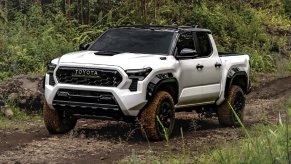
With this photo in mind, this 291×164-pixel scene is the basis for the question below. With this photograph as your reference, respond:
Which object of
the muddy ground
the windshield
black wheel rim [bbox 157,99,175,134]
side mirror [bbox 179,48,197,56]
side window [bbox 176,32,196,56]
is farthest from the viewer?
side window [bbox 176,32,196,56]

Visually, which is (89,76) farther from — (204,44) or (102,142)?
(204,44)

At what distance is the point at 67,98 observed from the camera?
9.34m

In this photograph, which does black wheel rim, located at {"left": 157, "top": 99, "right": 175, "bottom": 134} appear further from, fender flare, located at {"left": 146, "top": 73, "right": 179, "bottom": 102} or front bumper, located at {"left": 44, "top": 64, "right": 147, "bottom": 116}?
front bumper, located at {"left": 44, "top": 64, "right": 147, "bottom": 116}

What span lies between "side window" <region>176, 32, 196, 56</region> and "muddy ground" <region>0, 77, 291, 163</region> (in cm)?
136

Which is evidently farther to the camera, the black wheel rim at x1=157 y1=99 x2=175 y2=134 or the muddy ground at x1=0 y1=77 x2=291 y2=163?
the black wheel rim at x1=157 y1=99 x2=175 y2=134

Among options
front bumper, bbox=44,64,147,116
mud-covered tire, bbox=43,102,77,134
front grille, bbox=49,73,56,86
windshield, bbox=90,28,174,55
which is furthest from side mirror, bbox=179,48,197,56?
mud-covered tire, bbox=43,102,77,134

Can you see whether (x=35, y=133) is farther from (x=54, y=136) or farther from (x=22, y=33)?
(x=22, y=33)

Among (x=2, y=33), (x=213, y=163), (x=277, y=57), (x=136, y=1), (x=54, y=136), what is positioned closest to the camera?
(x=213, y=163)

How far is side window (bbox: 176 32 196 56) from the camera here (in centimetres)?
1044

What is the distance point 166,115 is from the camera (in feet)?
31.8

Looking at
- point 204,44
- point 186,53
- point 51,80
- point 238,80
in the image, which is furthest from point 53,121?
point 238,80

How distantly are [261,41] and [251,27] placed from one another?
0.64m

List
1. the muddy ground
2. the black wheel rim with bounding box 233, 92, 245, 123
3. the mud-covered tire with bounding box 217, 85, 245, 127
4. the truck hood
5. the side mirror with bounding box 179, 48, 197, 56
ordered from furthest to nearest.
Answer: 1. the black wheel rim with bounding box 233, 92, 245, 123
2. the mud-covered tire with bounding box 217, 85, 245, 127
3. the side mirror with bounding box 179, 48, 197, 56
4. the truck hood
5. the muddy ground

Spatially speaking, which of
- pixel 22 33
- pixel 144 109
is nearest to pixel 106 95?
pixel 144 109
